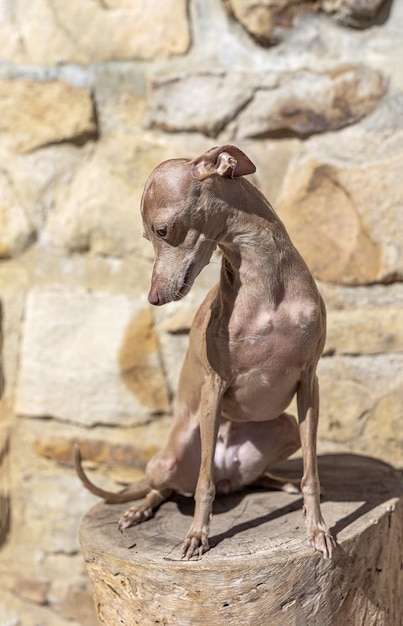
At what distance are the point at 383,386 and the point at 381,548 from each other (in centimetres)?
49

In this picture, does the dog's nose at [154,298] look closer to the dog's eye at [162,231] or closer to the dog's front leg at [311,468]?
the dog's eye at [162,231]

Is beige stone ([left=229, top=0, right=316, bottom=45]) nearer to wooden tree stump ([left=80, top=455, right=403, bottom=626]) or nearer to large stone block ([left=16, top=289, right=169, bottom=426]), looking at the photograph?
large stone block ([left=16, top=289, right=169, bottom=426])

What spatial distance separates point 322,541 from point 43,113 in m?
1.28

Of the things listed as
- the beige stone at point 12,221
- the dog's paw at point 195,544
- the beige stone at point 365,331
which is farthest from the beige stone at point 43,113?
the dog's paw at point 195,544

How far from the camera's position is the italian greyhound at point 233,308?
1057mm

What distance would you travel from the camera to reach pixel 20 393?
190 cm

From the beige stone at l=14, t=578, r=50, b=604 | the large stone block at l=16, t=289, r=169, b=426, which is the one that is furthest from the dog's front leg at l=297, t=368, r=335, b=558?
the beige stone at l=14, t=578, r=50, b=604

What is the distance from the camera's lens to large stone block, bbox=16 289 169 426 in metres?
1.81

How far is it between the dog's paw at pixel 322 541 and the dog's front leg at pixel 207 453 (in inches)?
6.5

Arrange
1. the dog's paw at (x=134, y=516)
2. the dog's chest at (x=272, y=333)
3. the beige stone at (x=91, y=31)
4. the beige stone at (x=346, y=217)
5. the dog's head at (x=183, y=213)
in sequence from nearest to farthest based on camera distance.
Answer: the dog's head at (x=183, y=213) → the dog's chest at (x=272, y=333) → the dog's paw at (x=134, y=516) → the beige stone at (x=346, y=217) → the beige stone at (x=91, y=31)

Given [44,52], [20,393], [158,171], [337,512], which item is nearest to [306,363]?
[337,512]

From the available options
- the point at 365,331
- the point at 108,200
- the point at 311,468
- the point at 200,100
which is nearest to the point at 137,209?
the point at 108,200

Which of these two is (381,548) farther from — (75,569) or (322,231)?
(75,569)

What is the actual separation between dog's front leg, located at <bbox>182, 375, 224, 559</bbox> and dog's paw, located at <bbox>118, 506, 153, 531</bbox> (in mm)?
160
